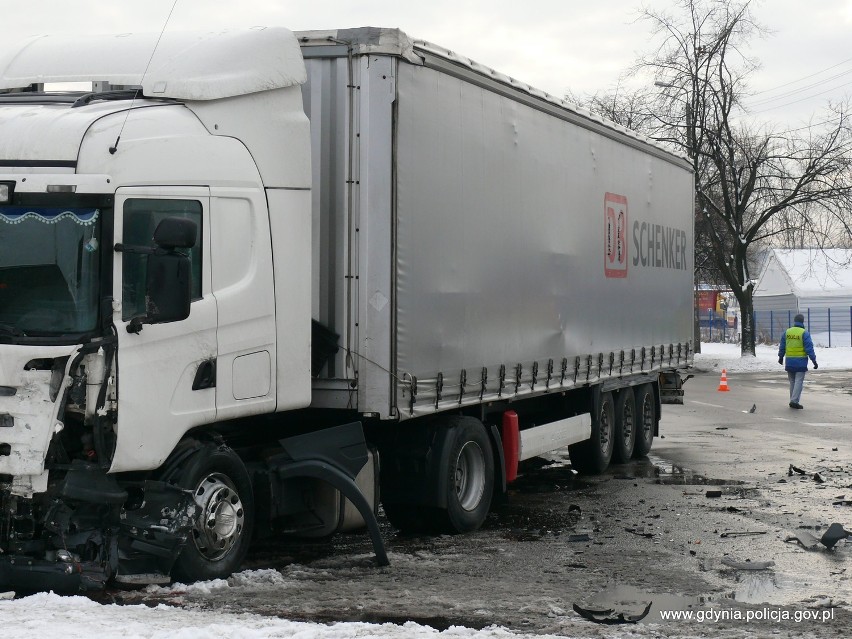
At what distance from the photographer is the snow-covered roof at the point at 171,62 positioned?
7.71 metres

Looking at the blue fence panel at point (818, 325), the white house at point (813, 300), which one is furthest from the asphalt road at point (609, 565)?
the blue fence panel at point (818, 325)

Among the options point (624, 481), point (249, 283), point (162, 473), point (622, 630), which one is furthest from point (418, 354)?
point (624, 481)

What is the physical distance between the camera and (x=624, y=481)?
1343cm

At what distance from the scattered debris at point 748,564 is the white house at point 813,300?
53.4 meters

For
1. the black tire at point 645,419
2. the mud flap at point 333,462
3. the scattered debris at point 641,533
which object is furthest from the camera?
the black tire at point 645,419

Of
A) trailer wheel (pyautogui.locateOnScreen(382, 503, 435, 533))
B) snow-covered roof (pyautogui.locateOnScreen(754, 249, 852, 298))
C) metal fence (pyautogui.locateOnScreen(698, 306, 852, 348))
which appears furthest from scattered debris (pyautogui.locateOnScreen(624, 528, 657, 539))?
A: snow-covered roof (pyautogui.locateOnScreen(754, 249, 852, 298))

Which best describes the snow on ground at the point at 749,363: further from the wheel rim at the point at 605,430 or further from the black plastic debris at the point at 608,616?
the black plastic debris at the point at 608,616

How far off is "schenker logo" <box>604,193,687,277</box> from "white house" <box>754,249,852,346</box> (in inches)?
1778

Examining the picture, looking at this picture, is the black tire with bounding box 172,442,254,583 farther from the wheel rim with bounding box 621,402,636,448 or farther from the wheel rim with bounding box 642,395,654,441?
the wheel rim with bounding box 642,395,654,441

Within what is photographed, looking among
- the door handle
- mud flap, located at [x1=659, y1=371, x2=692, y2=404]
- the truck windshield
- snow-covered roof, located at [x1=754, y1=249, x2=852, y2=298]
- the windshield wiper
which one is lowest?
mud flap, located at [x1=659, y1=371, x2=692, y2=404]

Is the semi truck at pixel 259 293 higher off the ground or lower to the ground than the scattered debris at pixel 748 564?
higher

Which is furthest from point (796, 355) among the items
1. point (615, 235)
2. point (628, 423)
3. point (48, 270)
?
point (48, 270)

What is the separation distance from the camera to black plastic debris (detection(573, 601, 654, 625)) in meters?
6.90

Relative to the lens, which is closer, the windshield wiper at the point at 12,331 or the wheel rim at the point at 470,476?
the windshield wiper at the point at 12,331
